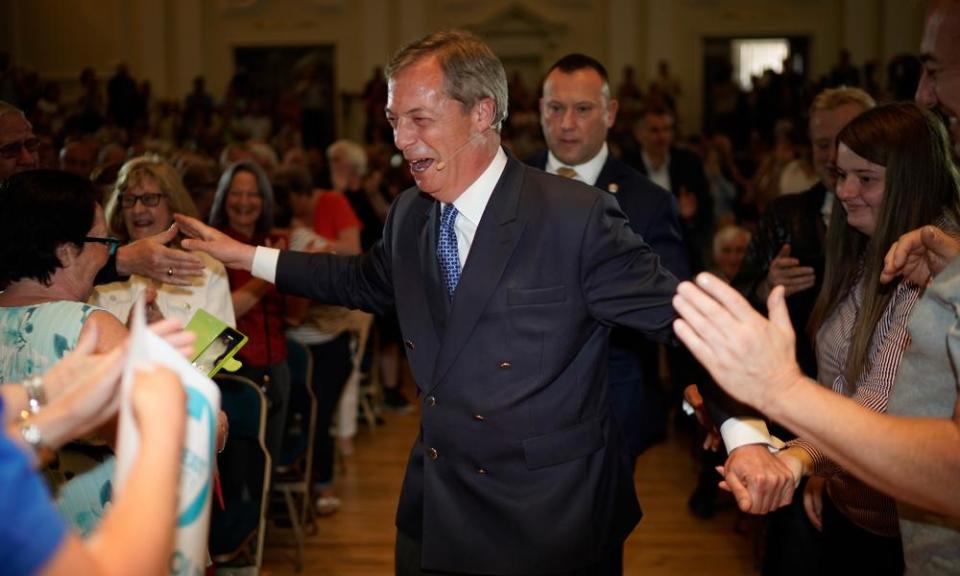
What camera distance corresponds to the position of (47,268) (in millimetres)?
2105

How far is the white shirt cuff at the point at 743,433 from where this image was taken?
199 cm

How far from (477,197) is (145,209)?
A: 1.77 m

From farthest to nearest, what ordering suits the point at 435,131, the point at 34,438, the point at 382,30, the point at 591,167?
the point at 382,30 < the point at 591,167 < the point at 435,131 < the point at 34,438

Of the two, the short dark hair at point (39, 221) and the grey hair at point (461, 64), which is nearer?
the short dark hair at point (39, 221)

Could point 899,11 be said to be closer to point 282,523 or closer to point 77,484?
point 282,523

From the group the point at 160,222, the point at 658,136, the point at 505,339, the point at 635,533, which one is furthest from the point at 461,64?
the point at 658,136

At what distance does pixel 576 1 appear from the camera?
14.5 m

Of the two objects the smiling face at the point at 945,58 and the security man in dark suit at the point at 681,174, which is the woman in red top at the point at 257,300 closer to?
the security man in dark suit at the point at 681,174

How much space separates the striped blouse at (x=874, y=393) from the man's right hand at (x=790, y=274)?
49cm

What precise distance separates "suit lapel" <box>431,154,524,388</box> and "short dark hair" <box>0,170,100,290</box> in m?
0.85

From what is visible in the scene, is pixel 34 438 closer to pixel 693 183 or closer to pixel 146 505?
pixel 146 505

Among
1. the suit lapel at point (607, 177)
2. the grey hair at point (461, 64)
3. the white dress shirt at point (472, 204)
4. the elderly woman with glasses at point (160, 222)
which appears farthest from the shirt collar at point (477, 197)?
the elderly woman with glasses at point (160, 222)

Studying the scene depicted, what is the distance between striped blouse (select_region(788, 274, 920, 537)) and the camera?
6.98 feet

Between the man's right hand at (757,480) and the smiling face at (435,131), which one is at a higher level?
the smiling face at (435,131)
